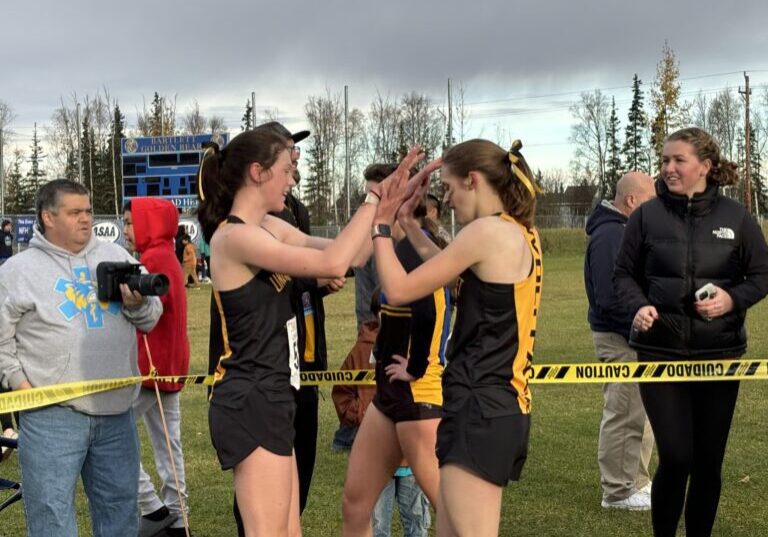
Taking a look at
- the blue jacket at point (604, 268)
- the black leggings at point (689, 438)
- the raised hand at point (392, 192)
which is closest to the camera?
the raised hand at point (392, 192)

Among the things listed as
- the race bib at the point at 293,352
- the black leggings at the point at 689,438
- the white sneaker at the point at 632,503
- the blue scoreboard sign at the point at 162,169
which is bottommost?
the white sneaker at the point at 632,503

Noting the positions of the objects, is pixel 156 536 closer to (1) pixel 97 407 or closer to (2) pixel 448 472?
(1) pixel 97 407

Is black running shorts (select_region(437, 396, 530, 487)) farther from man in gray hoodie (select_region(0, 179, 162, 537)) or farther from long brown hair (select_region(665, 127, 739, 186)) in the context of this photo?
long brown hair (select_region(665, 127, 739, 186))

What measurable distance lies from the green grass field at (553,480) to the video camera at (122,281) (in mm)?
807

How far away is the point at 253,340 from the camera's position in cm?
408

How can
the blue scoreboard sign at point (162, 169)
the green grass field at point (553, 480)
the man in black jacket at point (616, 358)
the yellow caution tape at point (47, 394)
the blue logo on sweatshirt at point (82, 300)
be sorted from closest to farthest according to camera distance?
1. the yellow caution tape at point (47, 394)
2. the blue logo on sweatshirt at point (82, 300)
3. the green grass field at point (553, 480)
4. the man in black jacket at point (616, 358)
5. the blue scoreboard sign at point (162, 169)

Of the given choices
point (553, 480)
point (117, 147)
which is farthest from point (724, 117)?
point (553, 480)

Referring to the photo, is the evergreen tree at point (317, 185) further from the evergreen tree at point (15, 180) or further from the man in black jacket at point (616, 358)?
the man in black jacket at point (616, 358)

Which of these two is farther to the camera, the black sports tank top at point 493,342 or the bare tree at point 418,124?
the bare tree at point 418,124

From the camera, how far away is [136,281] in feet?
16.2

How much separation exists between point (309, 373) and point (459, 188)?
1695 mm

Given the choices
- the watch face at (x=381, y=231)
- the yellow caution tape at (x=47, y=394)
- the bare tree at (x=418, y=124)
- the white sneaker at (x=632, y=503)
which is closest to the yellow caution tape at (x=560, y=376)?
the yellow caution tape at (x=47, y=394)

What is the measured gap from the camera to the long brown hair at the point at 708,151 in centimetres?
537

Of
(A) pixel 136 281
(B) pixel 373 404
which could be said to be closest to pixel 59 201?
(A) pixel 136 281
